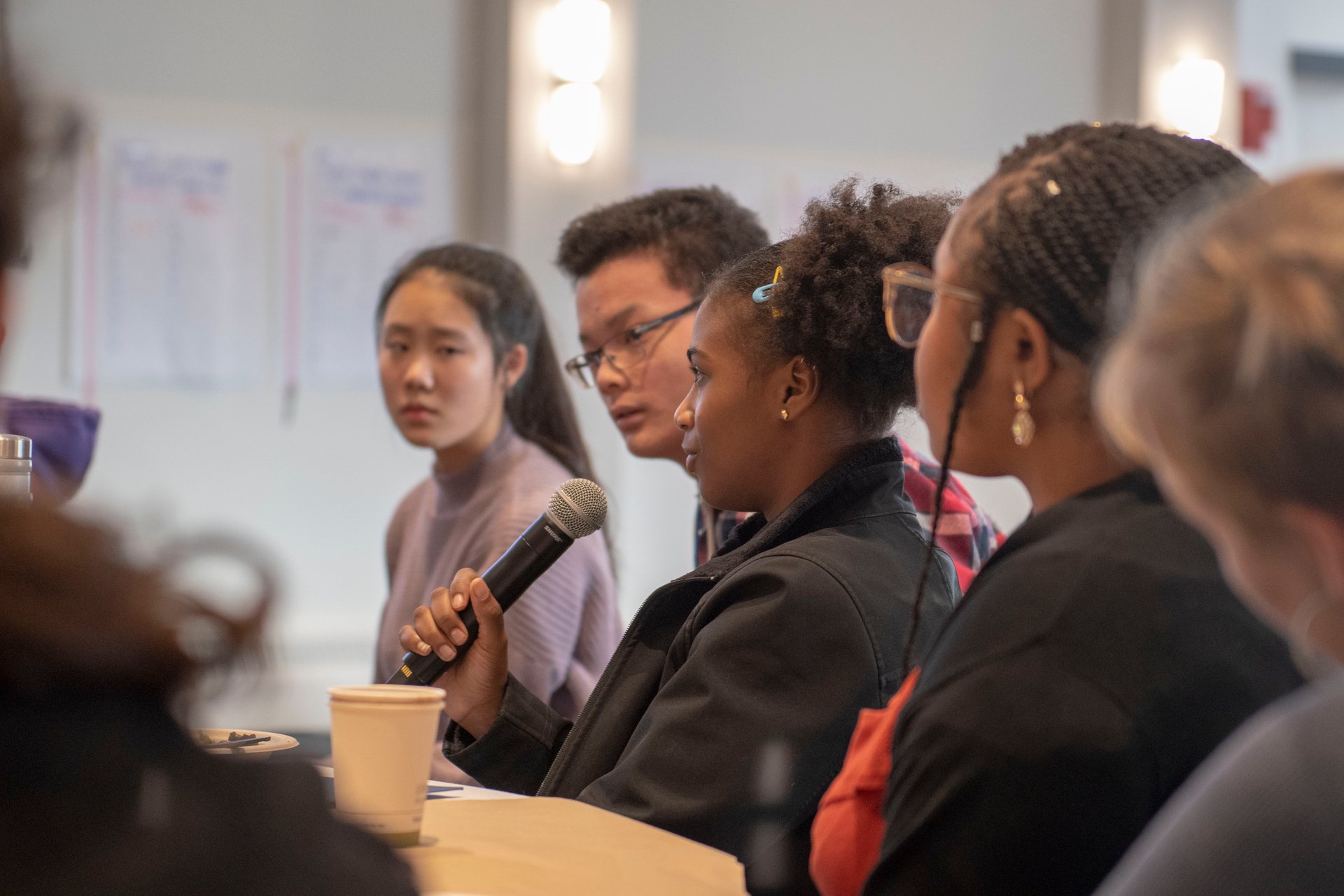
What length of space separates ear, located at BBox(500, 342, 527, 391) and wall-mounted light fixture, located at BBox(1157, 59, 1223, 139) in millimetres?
2478

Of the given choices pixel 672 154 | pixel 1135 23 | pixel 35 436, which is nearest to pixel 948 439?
pixel 35 436

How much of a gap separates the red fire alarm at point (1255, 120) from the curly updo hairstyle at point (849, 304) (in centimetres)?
319

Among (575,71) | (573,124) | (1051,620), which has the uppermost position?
(575,71)

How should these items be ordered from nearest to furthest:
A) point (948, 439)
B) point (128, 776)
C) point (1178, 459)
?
point (128, 776) → point (1178, 459) → point (948, 439)

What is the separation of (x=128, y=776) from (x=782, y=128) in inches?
144

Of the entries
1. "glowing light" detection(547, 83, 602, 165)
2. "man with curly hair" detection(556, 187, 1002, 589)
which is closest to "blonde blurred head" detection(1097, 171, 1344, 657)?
"man with curly hair" detection(556, 187, 1002, 589)

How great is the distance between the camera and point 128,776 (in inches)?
20.3

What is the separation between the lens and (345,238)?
3602mm

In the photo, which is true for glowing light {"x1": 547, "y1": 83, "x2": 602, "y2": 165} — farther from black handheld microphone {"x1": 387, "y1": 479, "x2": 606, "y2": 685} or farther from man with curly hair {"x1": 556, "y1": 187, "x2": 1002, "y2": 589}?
black handheld microphone {"x1": 387, "y1": 479, "x2": 606, "y2": 685}

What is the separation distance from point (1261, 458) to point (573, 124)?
2957mm

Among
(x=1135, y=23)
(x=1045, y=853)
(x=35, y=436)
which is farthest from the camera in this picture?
(x=1135, y=23)

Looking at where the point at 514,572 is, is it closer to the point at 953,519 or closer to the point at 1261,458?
the point at 953,519

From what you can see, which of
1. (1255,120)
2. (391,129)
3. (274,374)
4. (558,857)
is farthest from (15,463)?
(1255,120)

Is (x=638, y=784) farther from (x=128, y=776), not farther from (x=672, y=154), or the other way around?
(x=672, y=154)
